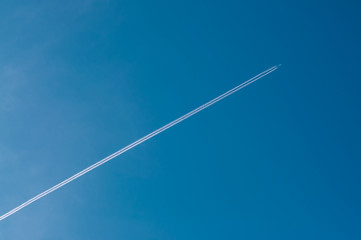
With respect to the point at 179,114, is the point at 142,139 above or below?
below

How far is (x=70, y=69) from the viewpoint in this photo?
3627mm

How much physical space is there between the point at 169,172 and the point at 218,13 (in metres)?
1.98

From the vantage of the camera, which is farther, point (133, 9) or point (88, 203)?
point (133, 9)

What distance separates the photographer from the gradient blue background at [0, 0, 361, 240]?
3492 mm

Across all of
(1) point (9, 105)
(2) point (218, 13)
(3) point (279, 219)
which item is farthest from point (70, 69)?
(3) point (279, 219)

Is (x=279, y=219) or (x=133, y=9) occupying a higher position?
(x=133, y=9)

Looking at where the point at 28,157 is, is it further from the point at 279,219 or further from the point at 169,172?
the point at 279,219

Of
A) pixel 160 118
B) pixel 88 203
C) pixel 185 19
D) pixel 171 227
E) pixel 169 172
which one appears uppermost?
pixel 185 19

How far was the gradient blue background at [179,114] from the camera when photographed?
3492 mm

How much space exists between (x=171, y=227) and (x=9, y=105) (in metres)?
2.25

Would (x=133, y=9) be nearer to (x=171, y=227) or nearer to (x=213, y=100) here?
(x=213, y=100)

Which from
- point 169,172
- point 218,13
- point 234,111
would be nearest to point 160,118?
point 169,172

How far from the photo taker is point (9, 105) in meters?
3.51

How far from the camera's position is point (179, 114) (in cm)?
366
